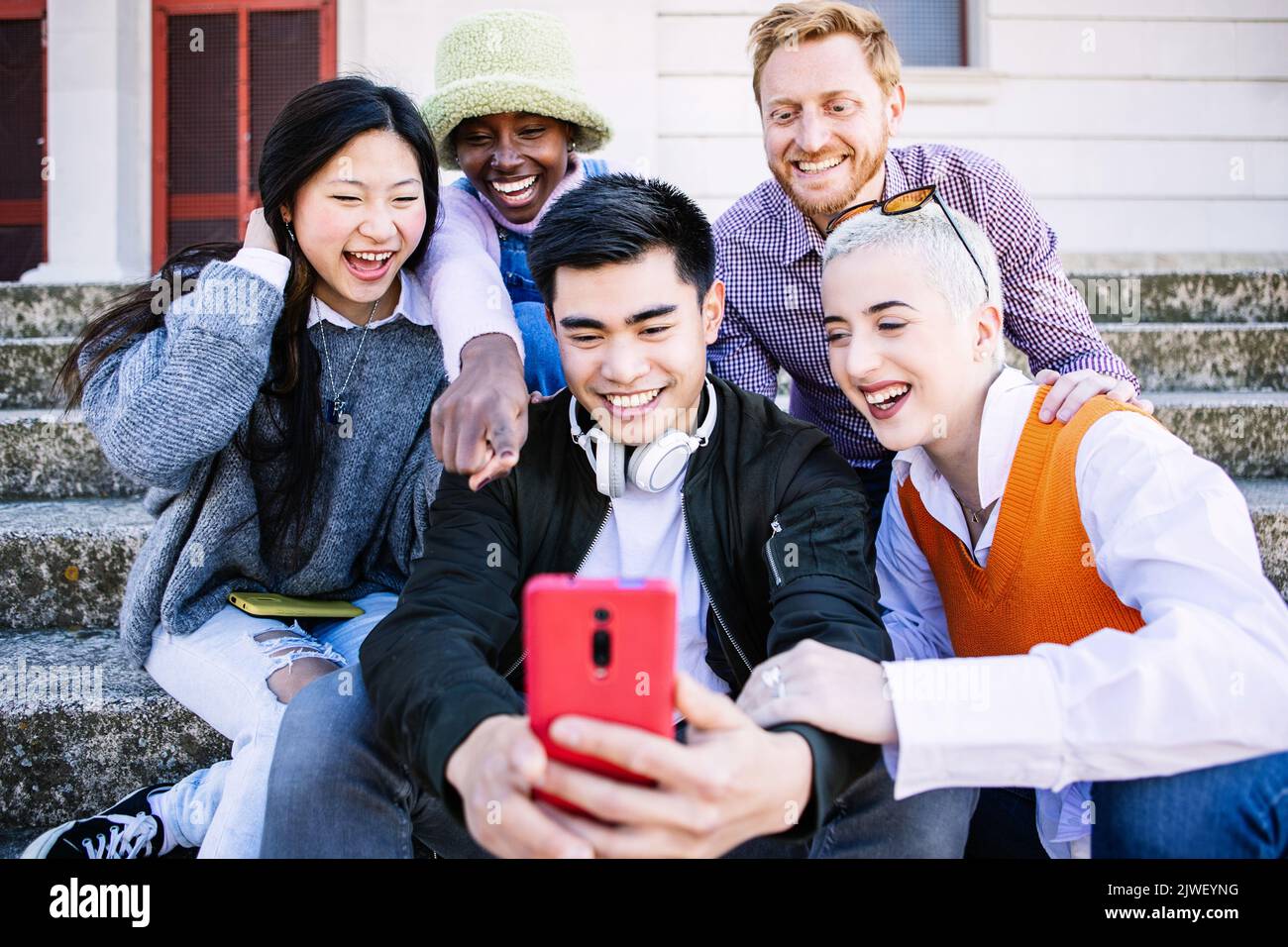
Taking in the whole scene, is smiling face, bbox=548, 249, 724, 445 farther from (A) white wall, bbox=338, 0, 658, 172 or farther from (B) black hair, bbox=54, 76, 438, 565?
(A) white wall, bbox=338, 0, 658, 172

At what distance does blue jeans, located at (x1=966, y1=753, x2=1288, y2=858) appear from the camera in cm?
134

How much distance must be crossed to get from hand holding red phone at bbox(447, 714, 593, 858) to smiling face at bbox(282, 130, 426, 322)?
123cm

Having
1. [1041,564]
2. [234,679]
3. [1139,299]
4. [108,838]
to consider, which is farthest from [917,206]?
[1139,299]

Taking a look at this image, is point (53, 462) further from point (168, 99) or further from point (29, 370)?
point (168, 99)

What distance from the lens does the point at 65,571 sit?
2.63 meters

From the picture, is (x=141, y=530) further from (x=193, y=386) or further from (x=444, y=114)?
(x=444, y=114)

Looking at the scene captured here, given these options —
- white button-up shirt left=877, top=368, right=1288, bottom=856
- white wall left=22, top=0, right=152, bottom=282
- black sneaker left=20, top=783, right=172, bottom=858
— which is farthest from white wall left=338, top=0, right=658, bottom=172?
white button-up shirt left=877, top=368, right=1288, bottom=856

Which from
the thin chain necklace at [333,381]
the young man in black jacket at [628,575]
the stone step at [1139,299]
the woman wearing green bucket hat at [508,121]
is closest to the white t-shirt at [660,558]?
the young man in black jacket at [628,575]

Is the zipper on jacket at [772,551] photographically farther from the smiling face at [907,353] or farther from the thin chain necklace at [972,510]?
the thin chain necklace at [972,510]

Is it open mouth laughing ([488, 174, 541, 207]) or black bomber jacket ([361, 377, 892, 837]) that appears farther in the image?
open mouth laughing ([488, 174, 541, 207])

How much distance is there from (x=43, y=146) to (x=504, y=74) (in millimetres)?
4900

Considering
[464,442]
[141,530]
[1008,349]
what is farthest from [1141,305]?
[141,530]

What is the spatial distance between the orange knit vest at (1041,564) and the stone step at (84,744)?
5.60ft
